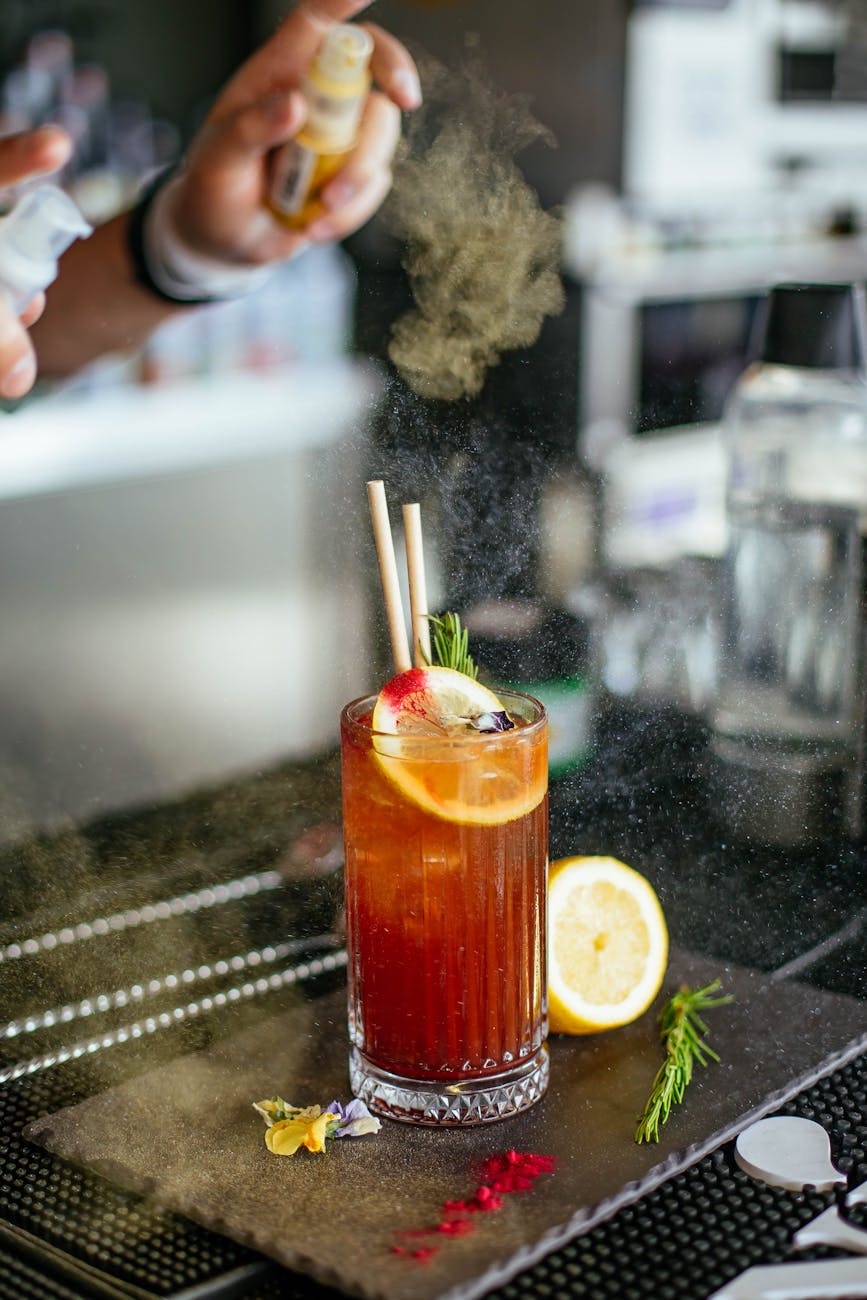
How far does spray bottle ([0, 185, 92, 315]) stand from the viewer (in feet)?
3.28

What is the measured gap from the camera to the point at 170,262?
1.32 m

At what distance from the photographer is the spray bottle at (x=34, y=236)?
3.28 feet

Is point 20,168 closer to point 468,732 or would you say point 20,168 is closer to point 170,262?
point 170,262

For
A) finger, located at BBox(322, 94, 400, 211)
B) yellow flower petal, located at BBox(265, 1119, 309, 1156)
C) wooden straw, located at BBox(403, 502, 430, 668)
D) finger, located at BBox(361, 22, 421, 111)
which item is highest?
finger, located at BBox(361, 22, 421, 111)

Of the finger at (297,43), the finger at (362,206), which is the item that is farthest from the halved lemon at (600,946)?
the finger at (297,43)

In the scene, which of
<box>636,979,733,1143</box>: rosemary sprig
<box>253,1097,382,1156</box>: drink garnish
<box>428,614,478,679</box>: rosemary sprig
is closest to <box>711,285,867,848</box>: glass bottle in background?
<box>636,979,733,1143</box>: rosemary sprig

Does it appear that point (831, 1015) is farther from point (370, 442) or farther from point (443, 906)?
point (370, 442)

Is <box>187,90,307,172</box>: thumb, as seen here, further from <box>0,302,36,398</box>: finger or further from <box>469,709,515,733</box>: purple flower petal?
<box>469,709,515,733</box>: purple flower petal

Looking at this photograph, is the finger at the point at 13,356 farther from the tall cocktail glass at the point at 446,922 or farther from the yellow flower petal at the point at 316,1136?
the yellow flower petal at the point at 316,1136

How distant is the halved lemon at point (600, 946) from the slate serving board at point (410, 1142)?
0.08 feet

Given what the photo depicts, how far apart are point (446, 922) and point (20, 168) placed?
56 centimetres

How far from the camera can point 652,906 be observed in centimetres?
108

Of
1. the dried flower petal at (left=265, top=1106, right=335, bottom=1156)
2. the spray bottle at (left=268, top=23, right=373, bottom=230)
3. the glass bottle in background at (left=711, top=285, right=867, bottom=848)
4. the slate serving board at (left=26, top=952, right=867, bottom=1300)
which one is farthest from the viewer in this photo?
the glass bottle in background at (left=711, top=285, right=867, bottom=848)

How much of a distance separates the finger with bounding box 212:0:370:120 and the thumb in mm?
13
